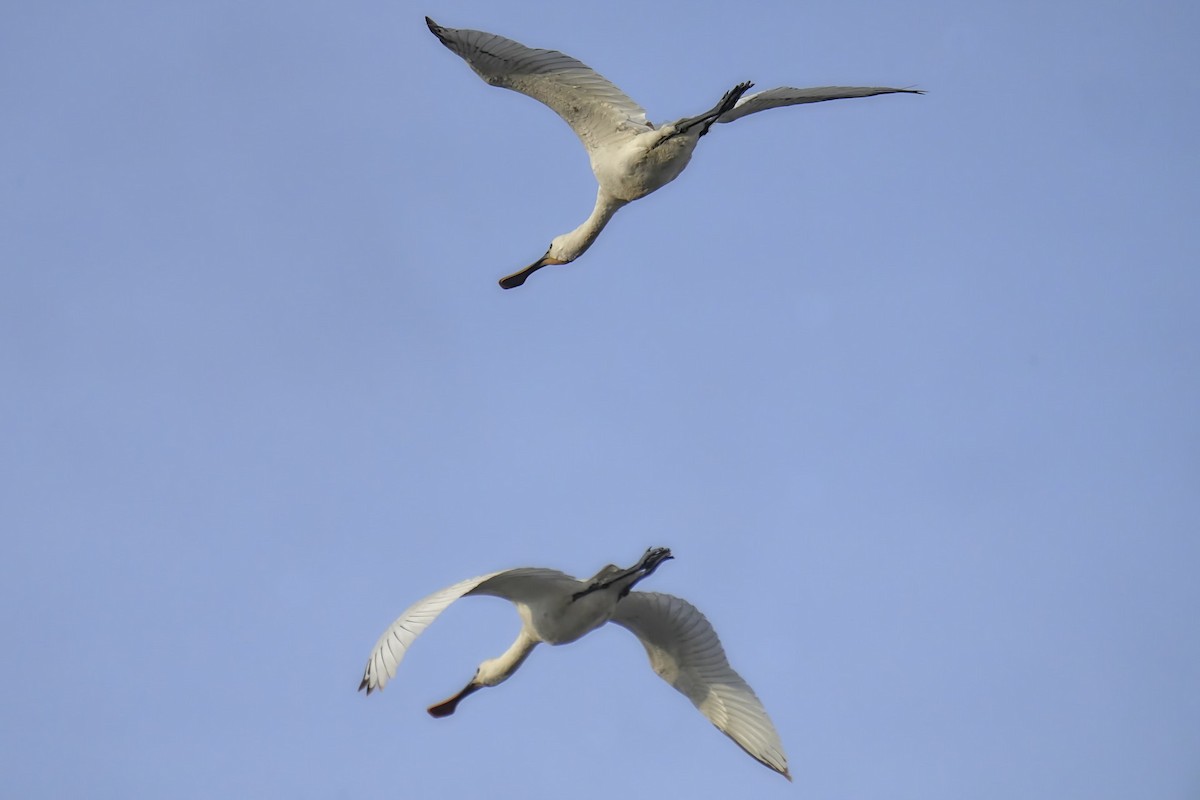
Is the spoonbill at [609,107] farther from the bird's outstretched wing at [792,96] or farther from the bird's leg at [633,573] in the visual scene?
the bird's leg at [633,573]

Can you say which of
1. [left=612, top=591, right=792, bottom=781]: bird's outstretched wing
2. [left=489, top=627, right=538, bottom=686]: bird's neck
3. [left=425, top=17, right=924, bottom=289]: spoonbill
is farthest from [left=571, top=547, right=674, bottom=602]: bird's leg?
[left=425, top=17, right=924, bottom=289]: spoonbill

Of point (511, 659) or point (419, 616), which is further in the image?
point (511, 659)

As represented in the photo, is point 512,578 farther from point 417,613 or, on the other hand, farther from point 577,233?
point 577,233

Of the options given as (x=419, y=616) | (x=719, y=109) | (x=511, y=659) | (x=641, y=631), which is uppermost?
(x=719, y=109)

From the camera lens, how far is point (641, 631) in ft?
56.7

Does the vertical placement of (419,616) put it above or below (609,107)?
below

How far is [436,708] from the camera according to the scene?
1809 centimetres

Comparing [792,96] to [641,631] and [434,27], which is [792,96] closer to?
[434,27]

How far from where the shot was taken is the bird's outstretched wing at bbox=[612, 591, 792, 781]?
55.7ft

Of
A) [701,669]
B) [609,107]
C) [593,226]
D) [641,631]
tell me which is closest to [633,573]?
[641,631]

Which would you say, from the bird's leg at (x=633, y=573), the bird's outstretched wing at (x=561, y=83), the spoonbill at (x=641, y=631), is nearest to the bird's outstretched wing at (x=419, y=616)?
the spoonbill at (x=641, y=631)

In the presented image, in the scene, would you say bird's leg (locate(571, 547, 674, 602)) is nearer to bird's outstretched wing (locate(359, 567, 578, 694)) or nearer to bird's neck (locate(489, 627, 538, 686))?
bird's outstretched wing (locate(359, 567, 578, 694))

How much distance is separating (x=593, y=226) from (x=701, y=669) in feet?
14.4

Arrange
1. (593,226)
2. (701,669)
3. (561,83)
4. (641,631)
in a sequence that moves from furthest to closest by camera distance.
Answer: (593,226)
(561,83)
(701,669)
(641,631)
